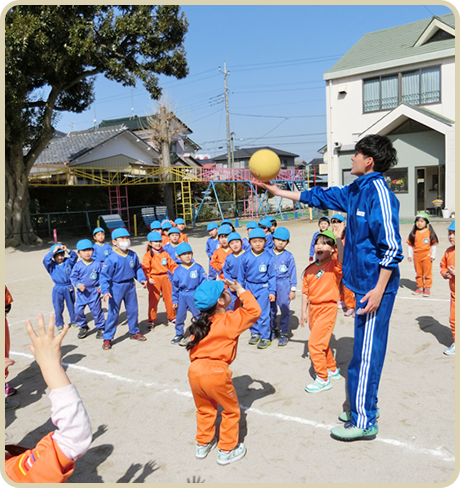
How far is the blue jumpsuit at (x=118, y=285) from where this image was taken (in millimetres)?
6906

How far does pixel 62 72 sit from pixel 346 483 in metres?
20.1

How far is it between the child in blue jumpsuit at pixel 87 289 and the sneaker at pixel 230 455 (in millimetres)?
4304

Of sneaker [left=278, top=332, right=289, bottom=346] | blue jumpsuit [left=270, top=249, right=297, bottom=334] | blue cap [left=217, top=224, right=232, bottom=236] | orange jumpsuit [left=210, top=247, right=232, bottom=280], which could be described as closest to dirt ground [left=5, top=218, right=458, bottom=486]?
sneaker [left=278, top=332, right=289, bottom=346]

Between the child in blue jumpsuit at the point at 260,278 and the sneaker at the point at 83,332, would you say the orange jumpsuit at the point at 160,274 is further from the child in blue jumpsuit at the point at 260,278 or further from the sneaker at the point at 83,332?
the child in blue jumpsuit at the point at 260,278

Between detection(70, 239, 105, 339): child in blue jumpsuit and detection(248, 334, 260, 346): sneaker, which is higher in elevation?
detection(70, 239, 105, 339): child in blue jumpsuit

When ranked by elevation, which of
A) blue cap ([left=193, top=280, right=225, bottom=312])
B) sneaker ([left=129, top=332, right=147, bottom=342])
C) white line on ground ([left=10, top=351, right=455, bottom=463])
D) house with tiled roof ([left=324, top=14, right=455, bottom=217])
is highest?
house with tiled roof ([left=324, top=14, right=455, bottom=217])

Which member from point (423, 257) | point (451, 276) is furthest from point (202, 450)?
point (423, 257)

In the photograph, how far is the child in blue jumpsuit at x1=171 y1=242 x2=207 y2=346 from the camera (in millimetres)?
6836

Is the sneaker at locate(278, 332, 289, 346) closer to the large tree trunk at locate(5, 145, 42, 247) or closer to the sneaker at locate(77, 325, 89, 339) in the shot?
the sneaker at locate(77, 325, 89, 339)

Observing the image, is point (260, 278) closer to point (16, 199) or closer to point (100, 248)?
point (100, 248)

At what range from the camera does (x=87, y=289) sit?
757cm

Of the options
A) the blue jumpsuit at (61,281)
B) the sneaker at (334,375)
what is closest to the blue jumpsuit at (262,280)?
the sneaker at (334,375)

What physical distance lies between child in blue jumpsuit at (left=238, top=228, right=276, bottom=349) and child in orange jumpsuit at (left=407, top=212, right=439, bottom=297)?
411 centimetres

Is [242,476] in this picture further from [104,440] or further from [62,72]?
[62,72]
